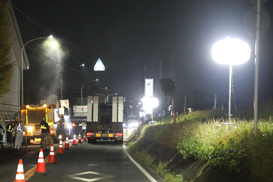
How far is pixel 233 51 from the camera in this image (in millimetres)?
11352

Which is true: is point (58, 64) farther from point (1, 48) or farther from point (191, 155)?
point (191, 155)

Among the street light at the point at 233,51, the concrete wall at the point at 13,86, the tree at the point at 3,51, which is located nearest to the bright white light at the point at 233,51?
the street light at the point at 233,51

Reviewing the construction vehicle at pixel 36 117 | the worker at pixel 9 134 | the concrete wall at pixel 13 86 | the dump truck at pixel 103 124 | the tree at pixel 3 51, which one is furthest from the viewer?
the concrete wall at pixel 13 86

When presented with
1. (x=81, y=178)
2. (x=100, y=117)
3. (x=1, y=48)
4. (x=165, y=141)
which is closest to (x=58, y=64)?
(x=100, y=117)

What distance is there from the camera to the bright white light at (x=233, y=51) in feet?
37.1

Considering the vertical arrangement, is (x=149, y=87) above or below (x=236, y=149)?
above

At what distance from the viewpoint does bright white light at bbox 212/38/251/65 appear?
11.3 metres

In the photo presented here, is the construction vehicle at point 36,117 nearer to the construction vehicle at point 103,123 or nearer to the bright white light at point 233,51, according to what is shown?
the construction vehicle at point 103,123

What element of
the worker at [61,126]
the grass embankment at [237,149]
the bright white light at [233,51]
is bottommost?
the worker at [61,126]

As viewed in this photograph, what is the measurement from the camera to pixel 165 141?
17.3m

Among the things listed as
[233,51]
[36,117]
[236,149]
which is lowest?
[36,117]

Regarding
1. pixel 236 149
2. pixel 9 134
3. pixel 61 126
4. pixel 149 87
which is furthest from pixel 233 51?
pixel 149 87

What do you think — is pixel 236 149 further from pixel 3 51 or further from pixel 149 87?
pixel 149 87

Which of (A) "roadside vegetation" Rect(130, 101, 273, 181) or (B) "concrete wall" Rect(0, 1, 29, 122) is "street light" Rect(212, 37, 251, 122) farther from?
(B) "concrete wall" Rect(0, 1, 29, 122)
